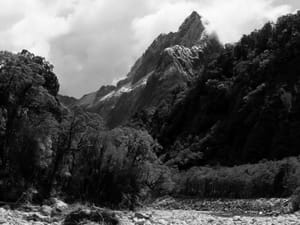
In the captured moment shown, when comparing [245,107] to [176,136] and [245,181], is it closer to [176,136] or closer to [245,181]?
[176,136]

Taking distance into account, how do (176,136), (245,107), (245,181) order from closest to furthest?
(245,181) → (245,107) → (176,136)

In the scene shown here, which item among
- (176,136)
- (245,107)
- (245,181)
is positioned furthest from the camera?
(176,136)

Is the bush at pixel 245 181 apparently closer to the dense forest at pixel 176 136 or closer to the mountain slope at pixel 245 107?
the dense forest at pixel 176 136

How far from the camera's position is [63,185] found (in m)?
54.2

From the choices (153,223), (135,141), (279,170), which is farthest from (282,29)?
(153,223)

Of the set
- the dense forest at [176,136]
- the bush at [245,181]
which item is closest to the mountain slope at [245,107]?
the dense forest at [176,136]

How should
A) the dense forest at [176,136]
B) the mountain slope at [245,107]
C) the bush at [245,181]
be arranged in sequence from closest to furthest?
the dense forest at [176,136], the bush at [245,181], the mountain slope at [245,107]

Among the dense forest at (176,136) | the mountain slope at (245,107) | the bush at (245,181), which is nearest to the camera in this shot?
the dense forest at (176,136)

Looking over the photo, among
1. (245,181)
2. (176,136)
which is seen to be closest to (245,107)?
(176,136)

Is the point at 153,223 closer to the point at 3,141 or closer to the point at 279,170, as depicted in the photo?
the point at 3,141

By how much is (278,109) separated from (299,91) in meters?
6.12

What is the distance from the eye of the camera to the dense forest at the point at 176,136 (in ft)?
149

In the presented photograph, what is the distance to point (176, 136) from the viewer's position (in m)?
168

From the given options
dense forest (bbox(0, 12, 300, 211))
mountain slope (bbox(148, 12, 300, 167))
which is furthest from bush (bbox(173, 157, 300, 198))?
mountain slope (bbox(148, 12, 300, 167))
